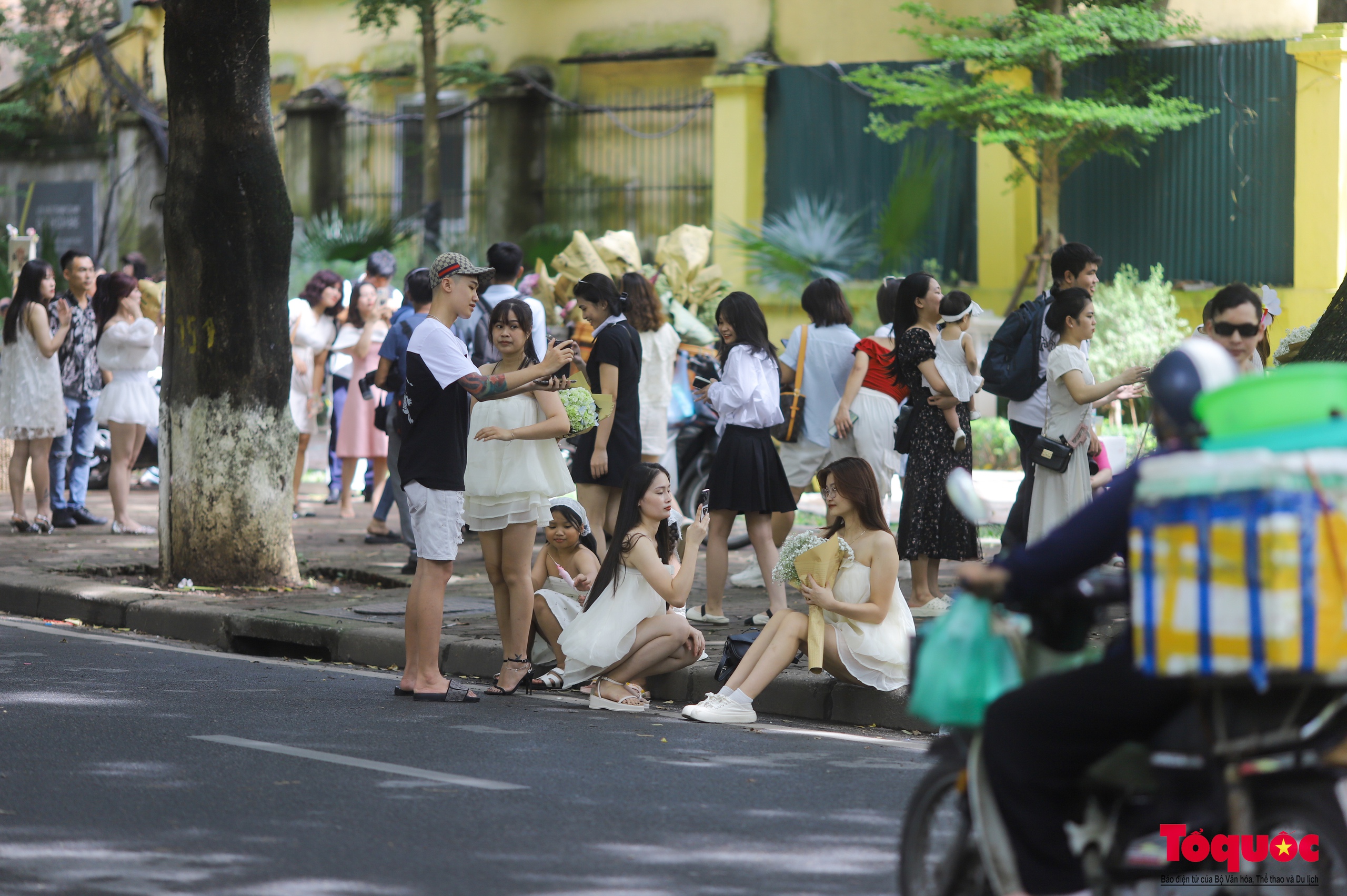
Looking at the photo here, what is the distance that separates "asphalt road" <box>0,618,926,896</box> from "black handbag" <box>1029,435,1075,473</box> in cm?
187

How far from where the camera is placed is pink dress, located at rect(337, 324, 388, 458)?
1317 centimetres

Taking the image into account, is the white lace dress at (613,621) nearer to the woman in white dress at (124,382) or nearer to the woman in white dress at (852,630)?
the woman in white dress at (852,630)

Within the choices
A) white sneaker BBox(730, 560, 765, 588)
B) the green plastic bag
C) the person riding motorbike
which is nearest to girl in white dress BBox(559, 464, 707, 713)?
white sneaker BBox(730, 560, 765, 588)

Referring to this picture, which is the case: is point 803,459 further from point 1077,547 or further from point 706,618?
point 1077,547

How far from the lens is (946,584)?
10344mm

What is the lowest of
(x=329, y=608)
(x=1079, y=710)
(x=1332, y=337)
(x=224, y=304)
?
(x=329, y=608)

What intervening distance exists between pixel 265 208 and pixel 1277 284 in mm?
11526

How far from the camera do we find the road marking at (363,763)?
587 cm

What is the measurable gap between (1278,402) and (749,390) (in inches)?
225

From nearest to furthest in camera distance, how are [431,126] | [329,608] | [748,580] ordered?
[329,608]
[748,580]
[431,126]

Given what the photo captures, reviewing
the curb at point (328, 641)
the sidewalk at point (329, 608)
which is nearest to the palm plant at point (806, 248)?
Answer: the sidewalk at point (329, 608)

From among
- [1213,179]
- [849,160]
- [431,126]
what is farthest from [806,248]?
[431,126]

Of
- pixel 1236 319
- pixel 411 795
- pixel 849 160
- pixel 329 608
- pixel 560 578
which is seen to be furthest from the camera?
pixel 849 160

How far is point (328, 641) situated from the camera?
29.5 ft
